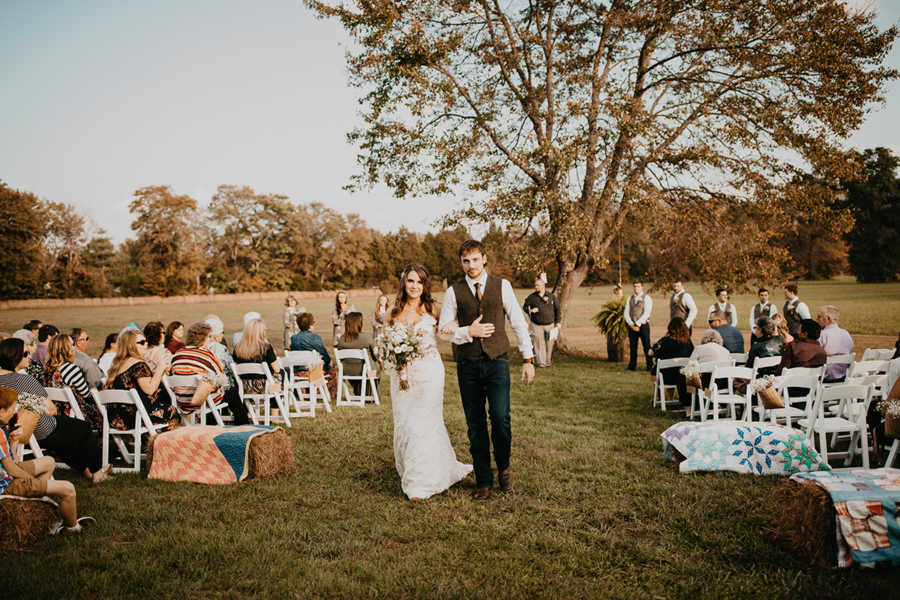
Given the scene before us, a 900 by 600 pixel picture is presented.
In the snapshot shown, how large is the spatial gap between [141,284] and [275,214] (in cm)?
1767

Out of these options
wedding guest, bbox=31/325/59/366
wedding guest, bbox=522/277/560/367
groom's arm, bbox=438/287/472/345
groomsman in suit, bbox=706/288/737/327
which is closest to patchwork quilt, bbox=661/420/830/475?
groom's arm, bbox=438/287/472/345

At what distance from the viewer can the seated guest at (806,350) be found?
255 inches

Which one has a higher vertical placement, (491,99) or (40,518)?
(491,99)

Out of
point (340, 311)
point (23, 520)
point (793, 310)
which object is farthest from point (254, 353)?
point (793, 310)

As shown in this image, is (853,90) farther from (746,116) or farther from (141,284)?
(141,284)

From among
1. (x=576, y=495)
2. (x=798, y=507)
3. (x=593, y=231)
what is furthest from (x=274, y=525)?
(x=593, y=231)

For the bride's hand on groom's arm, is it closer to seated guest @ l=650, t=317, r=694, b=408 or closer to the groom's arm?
the groom's arm

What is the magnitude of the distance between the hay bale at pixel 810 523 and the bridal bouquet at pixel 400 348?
112 inches

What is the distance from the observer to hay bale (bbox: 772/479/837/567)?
11.2 feet

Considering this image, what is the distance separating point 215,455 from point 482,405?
2548mm

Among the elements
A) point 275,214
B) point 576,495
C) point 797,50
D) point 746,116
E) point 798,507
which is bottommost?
point 576,495

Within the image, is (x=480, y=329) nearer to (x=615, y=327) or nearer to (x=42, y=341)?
(x=42, y=341)

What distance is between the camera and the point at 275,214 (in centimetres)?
7219

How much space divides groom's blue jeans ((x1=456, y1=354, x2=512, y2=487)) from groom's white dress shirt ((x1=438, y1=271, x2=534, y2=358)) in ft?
0.71
